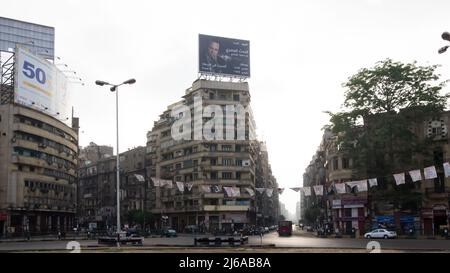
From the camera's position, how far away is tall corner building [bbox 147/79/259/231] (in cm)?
9831

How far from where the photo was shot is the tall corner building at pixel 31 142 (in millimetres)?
75750

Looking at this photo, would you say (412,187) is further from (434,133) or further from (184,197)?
(184,197)

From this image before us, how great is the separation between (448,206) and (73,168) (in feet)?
237

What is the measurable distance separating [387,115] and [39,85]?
54.4 metres

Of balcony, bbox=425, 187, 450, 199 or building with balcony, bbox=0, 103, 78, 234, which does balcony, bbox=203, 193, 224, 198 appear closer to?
building with balcony, bbox=0, 103, 78, 234

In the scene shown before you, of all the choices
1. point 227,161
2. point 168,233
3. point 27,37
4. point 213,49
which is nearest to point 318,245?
point 168,233

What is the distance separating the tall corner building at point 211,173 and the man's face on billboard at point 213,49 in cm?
627

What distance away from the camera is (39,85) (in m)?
79.4

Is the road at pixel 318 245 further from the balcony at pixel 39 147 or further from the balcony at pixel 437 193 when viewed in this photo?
the balcony at pixel 39 147

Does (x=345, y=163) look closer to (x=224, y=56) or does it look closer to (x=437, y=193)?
(x=437, y=193)

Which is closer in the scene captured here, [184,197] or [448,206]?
[448,206]

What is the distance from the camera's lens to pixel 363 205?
70250mm

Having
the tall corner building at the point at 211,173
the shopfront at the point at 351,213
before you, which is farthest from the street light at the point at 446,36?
the tall corner building at the point at 211,173
